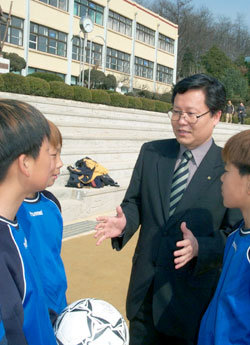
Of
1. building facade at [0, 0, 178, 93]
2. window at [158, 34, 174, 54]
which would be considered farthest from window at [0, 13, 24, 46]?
window at [158, 34, 174, 54]

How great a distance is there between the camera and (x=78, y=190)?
7.04 m

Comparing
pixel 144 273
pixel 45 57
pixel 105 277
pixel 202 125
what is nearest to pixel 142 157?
pixel 202 125

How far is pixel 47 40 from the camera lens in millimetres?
29781

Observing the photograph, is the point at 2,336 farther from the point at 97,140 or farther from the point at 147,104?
the point at 147,104

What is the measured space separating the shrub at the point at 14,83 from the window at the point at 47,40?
16619 millimetres

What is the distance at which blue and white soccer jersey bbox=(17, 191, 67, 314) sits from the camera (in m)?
2.07

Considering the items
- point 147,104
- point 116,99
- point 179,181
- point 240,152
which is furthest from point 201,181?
point 147,104

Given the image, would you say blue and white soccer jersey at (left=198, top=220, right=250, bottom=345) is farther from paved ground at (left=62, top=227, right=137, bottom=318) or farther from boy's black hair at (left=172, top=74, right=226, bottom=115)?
paved ground at (left=62, top=227, right=137, bottom=318)

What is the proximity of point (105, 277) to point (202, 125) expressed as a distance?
271 cm

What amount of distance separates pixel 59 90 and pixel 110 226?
1346 cm

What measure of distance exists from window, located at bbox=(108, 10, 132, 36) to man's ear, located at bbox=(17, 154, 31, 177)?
3715 centimetres

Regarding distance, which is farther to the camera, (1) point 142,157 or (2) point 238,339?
(1) point 142,157

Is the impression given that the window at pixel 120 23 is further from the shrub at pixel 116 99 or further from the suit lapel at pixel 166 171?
the suit lapel at pixel 166 171

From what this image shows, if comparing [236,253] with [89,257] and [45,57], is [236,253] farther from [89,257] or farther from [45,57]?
[45,57]
